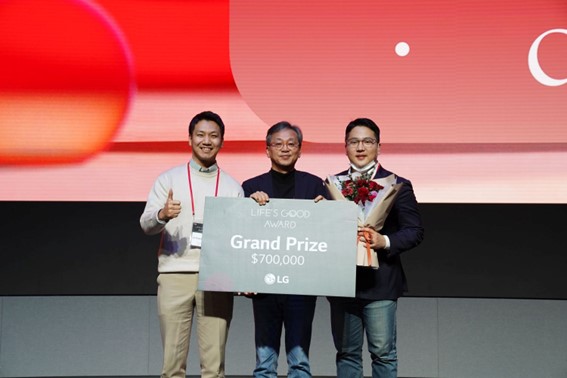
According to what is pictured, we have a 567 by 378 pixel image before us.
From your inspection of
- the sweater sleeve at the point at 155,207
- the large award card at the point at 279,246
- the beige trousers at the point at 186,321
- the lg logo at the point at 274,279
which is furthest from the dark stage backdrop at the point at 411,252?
the lg logo at the point at 274,279

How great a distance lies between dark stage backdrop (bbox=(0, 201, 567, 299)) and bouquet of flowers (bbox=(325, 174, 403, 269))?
1.38 metres

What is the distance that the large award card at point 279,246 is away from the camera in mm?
2457

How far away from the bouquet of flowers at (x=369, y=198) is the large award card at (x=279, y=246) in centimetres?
4

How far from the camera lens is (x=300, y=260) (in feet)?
8.17

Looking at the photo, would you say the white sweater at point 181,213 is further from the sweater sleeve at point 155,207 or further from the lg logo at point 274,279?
the lg logo at point 274,279

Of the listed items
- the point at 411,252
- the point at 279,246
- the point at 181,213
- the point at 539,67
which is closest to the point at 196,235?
the point at 181,213

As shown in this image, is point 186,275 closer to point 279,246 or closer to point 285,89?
point 279,246

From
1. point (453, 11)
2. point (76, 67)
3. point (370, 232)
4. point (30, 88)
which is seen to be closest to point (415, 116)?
point (453, 11)

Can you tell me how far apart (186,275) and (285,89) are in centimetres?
145

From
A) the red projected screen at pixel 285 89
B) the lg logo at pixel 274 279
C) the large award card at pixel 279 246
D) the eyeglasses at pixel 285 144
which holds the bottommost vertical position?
the lg logo at pixel 274 279

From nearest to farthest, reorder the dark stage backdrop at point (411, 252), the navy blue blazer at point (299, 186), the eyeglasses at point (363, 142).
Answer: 1. the eyeglasses at point (363, 142)
2. the navy blue blazer at point (299, 186)
3. the dark stage backdrop at point (411, 252)

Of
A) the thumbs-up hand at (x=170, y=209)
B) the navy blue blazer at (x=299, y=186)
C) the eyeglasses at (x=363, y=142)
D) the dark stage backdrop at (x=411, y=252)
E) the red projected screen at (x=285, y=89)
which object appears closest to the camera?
the thumbs-up hand at (x=170, y=209)

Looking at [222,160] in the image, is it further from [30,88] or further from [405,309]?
[405,309]

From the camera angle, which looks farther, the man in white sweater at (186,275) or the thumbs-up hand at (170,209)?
the man in white sweater at (186,275)
